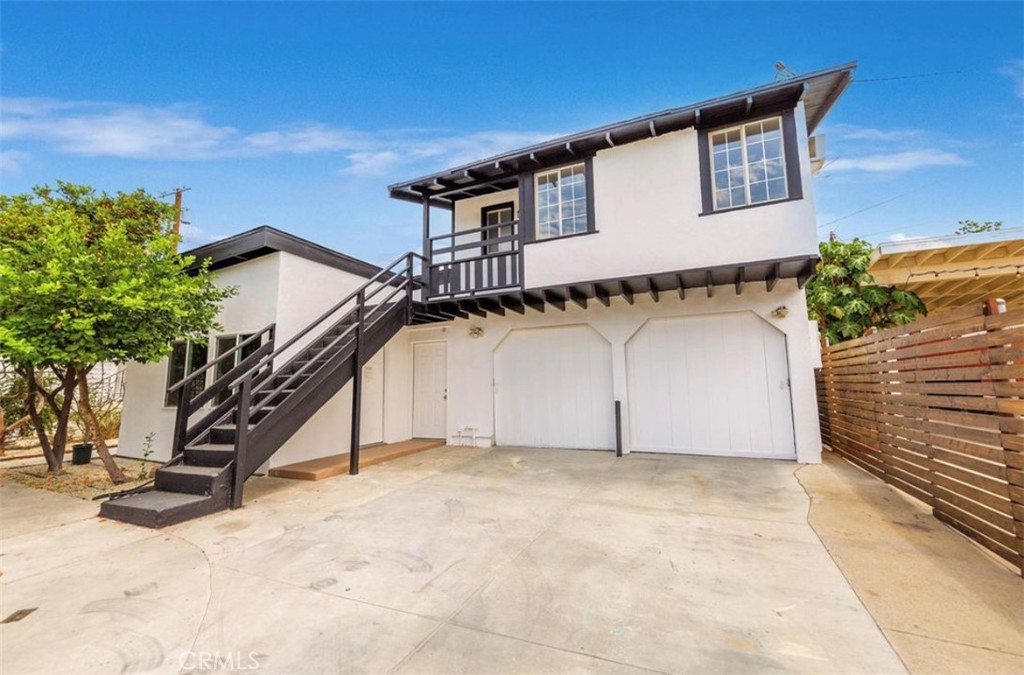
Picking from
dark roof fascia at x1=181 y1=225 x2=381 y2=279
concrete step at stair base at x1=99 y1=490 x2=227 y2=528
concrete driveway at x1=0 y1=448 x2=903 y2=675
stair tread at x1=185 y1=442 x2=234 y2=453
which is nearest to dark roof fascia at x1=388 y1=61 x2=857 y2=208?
dark roof fascia at x1=181 y1=225 x2=381 y2=279

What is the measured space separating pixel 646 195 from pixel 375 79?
26.6 ft

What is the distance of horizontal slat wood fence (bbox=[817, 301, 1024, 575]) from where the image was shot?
2.72m

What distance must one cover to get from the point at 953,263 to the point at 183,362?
1581 cm

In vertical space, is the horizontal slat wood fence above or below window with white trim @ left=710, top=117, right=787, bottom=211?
below

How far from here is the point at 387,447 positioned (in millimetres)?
7734

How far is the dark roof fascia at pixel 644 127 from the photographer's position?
575cm

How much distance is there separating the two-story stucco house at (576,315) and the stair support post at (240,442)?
0.12m

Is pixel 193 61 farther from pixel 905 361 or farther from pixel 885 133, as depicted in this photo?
pixel 885 133

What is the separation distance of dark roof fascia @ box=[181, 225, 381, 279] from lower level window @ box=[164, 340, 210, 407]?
1.50 meters

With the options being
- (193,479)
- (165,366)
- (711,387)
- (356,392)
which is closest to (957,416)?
(711,387)

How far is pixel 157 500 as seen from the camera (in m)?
4.15

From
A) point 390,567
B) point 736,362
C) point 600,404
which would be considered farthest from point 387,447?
point 736,362

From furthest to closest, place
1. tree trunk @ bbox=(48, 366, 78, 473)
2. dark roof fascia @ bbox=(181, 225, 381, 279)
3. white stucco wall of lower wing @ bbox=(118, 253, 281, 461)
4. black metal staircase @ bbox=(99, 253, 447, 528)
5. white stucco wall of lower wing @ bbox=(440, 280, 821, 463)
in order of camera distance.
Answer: white stucco wall of lower wing @ bbox=(118, 253, 281, 461) < dark roof fascia @ bbox=(181, 225, 381, 279) < white stucco wall of lower wing @ bbox=(440, 280, 821, 463) < tree trunk @ bbox=(48, 366, 78, 473) < black metal staircase @ bbox=(99, 253, 447, 528)

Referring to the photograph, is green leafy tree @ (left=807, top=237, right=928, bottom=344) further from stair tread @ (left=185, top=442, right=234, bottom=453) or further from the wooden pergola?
stair tread @ (left=185, top=442, right=234, bottom=453)
